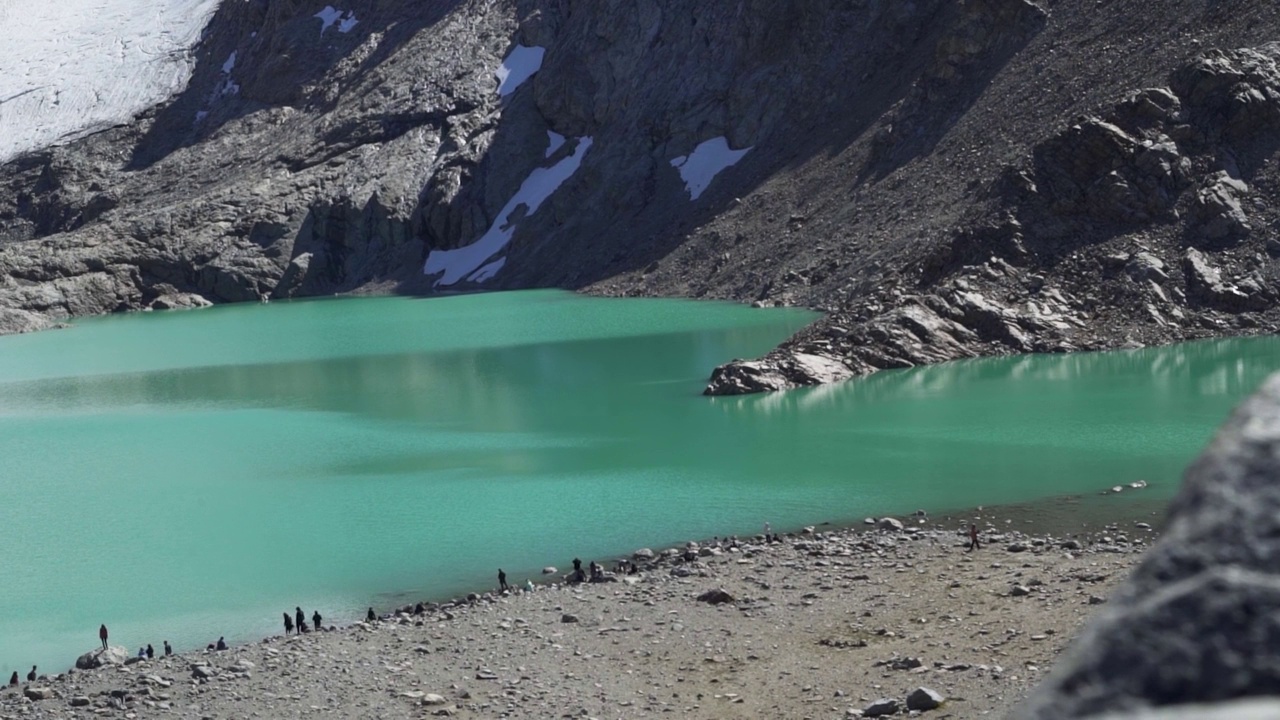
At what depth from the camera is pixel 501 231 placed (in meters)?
97.3

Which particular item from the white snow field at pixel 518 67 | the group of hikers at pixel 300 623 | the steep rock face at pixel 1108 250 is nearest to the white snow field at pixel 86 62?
the white snow field at pixel 518 67

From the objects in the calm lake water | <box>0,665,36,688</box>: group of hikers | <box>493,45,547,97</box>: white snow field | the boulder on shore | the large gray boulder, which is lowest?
<box>0,665,36,688</box>: group of hikers

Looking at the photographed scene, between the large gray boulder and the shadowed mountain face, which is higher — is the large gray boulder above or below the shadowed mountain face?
below

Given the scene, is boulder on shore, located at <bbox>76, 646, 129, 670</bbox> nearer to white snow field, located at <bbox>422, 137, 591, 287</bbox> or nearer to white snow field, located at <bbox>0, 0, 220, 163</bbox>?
white snow field, located at <bbox>422, 137, 591, 287</bbox>

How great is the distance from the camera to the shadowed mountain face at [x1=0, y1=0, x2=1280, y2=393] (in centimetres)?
5109

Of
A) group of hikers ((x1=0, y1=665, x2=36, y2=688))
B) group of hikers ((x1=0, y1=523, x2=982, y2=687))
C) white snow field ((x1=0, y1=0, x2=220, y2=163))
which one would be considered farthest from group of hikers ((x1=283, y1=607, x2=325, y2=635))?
white snow field ((x1=0, y1=0, x2=220, y2=163))

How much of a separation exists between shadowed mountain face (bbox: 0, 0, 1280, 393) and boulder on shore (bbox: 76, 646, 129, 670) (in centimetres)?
2634

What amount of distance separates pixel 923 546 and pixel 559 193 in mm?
71871

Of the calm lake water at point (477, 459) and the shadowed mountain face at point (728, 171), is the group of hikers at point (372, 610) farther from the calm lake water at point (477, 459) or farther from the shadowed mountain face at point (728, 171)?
the shadowed mountain face at point (728, 171)

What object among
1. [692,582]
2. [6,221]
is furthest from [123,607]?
[6,221]

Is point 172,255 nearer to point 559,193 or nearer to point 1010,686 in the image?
point 559,193

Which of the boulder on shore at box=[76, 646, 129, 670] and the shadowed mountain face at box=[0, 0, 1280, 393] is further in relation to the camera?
the shadowed mountain face at box=[0, 0, 1280, 393]

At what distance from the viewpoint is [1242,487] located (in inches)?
123

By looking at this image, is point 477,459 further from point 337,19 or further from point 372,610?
point 337,19
